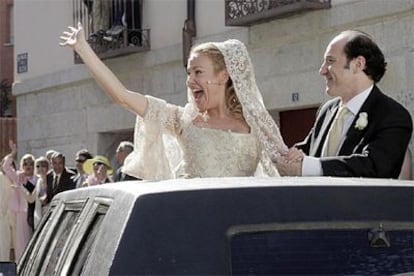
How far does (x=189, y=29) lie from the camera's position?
15523 millimetres

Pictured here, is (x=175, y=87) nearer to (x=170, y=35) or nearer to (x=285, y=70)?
(x=170, y=35)

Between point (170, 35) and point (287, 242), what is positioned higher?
point (170, 35)

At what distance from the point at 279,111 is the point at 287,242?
37.2 feet

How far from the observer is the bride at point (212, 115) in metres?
5.38

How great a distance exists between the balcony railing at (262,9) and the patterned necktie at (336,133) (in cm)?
790

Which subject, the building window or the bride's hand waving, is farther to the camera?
the building window

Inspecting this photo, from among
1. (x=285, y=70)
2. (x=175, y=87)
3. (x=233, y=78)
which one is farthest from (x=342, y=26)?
(x=233, y=78)

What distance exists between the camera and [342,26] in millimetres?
12844

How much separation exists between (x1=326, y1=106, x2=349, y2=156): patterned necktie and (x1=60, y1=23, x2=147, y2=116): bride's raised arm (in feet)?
3.12

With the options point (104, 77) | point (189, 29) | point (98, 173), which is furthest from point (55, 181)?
point (104, 77)

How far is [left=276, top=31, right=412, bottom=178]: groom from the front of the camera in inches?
191

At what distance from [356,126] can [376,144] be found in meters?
0.17

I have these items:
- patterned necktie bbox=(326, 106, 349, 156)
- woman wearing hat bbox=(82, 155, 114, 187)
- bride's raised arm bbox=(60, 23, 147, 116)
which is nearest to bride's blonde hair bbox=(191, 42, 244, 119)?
bride's raised arm bbox=(60, 23, 147, 116)

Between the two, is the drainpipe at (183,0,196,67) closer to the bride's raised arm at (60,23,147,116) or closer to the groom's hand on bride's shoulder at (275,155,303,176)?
the bride's raised arm at (60,23,147,116)
